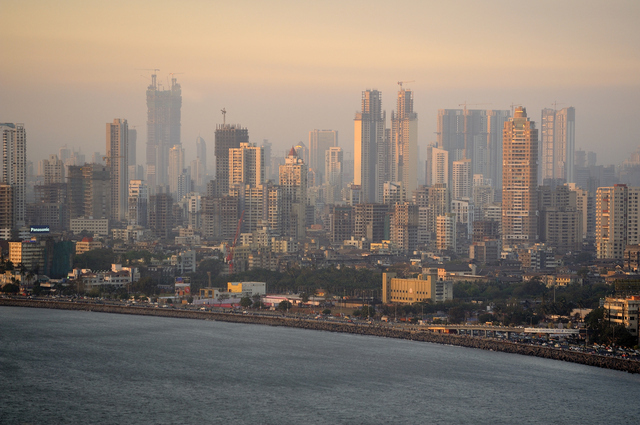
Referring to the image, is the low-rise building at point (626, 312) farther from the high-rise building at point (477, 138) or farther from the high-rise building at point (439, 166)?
the high-rise building at point (477, 138)

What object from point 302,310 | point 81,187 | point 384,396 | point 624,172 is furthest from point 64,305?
point 624,172

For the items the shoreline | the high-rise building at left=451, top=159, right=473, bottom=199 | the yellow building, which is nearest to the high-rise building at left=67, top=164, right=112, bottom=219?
the high-rise building at left=451, top=159, right=473, bottom=199

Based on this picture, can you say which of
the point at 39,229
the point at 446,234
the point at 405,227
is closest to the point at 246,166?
the point at 405,227

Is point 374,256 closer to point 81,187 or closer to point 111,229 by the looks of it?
point 111,229

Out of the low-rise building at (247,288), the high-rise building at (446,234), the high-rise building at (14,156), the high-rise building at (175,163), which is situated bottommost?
the low-rise building at (247,288)

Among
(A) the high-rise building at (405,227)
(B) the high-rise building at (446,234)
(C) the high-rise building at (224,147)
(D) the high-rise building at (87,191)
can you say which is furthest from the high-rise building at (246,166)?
(B) the high-rise building at (446,234)
